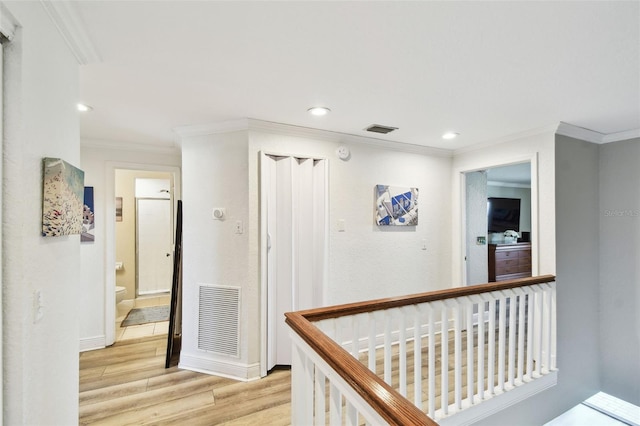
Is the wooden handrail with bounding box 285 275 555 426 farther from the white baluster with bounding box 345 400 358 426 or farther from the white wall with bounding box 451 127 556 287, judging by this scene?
the white wall with bounding box 451 127 556 287

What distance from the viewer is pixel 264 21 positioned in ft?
4.32

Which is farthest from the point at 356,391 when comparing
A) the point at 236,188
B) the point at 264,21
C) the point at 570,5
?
the point at 236,188

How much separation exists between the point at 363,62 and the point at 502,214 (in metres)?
6.21

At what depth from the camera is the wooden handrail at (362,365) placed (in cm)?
78

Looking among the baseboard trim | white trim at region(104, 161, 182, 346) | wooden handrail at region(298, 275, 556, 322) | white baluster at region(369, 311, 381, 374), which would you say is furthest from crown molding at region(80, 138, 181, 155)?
white baluster at region(369, 311, 381, 374)

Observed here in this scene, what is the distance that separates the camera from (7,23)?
0.94m

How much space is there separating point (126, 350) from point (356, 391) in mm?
3201

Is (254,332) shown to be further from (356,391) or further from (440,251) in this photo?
(440,251)

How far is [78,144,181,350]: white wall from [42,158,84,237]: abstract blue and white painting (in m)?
2.25

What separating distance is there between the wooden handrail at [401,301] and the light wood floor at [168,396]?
1.05m

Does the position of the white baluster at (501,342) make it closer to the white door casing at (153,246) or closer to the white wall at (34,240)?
the white wall at (34,240)

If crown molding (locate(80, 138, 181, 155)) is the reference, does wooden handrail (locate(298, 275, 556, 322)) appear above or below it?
below

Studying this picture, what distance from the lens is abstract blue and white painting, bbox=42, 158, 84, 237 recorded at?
1.12 m

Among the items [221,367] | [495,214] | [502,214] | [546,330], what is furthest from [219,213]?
[502,214]
